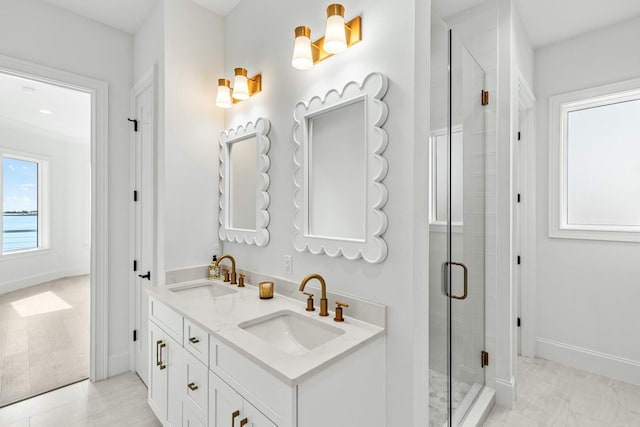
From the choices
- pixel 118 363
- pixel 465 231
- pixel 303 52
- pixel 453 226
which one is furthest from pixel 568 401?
pixel 118 363

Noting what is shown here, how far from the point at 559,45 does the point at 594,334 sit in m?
2.55

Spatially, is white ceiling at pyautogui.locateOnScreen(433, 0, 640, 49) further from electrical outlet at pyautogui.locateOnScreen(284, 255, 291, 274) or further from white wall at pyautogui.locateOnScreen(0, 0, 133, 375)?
white wall at pyautogui.locateOnScreen(0, 0, 133, 375)

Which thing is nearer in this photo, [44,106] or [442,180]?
[442,180]

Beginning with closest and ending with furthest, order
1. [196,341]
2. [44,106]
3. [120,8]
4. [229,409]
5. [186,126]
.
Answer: [229,409], [196,341], [186,126], [120,8], [44,106]

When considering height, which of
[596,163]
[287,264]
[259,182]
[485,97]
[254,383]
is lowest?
[254,383]

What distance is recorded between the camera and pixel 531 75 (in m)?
2.75

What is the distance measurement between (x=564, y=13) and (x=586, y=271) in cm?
210

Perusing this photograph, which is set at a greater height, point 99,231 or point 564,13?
point 564,13

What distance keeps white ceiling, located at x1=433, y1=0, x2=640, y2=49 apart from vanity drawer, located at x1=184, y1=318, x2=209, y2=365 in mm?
2331

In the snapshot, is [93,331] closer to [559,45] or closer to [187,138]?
[187,138]

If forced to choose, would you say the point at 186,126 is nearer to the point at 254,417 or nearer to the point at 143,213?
the point at 143,213

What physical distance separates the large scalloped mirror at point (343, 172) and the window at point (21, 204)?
242 inches

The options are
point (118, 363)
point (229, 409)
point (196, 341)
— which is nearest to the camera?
point (229, 409)

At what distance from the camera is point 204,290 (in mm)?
2096
